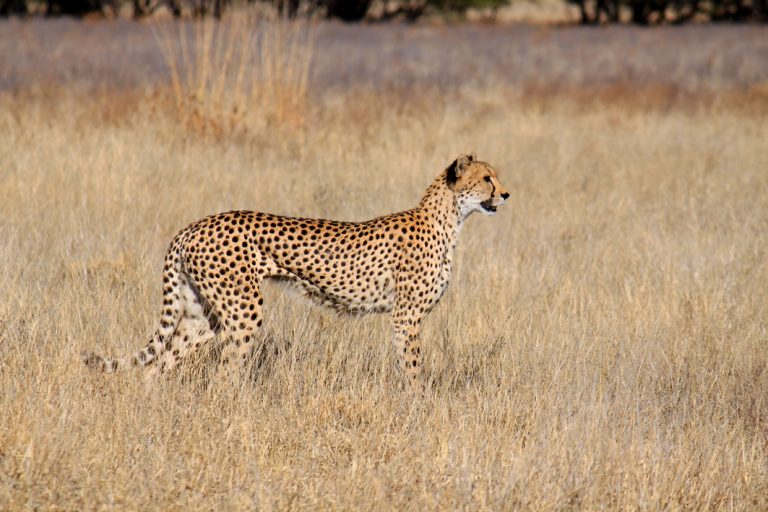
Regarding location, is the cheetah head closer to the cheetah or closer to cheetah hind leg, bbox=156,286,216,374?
the cheetah

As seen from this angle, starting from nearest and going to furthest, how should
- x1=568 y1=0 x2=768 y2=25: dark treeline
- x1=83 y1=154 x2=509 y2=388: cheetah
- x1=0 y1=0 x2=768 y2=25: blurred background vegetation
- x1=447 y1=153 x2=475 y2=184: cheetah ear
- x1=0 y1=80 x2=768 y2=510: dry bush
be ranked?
x1=0 y1=80 x2=768 y2=510: dry bush → x1=83 y1=154 x2=509 y2=388: cheetah → x1=447 y1=153 x2=475 y2=184: cheetah ear → x1=0 y1=0 x2=768 y2=25: blurred background vegetation → x1=568 y1=0 x2=768 y2=25: dark treeline

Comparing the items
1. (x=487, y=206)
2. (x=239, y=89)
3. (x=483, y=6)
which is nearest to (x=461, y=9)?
(x=483, y=6)

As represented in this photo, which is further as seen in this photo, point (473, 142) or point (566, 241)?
point (473, 142)

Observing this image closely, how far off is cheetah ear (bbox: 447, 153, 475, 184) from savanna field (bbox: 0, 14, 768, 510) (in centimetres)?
62

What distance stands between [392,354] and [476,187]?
2.39 ft

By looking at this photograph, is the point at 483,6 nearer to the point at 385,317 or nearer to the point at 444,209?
the point at 385,317

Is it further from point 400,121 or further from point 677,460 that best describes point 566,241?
point 400,121

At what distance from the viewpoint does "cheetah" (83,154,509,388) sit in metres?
4.14

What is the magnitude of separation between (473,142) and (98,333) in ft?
18.4

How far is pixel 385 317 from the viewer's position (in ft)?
16.3

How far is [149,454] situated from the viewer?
3.36m

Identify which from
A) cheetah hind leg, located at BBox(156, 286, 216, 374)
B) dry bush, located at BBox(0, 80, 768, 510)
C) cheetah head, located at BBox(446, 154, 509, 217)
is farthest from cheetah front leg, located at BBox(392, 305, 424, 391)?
cheetah hind leg, located at BBox(156, 286, 216, 374)

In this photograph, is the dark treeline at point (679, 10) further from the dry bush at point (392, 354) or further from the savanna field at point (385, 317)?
the dry bush at point (392, 354)

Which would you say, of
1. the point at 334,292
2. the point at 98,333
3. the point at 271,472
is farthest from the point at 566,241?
the point at 271,472
